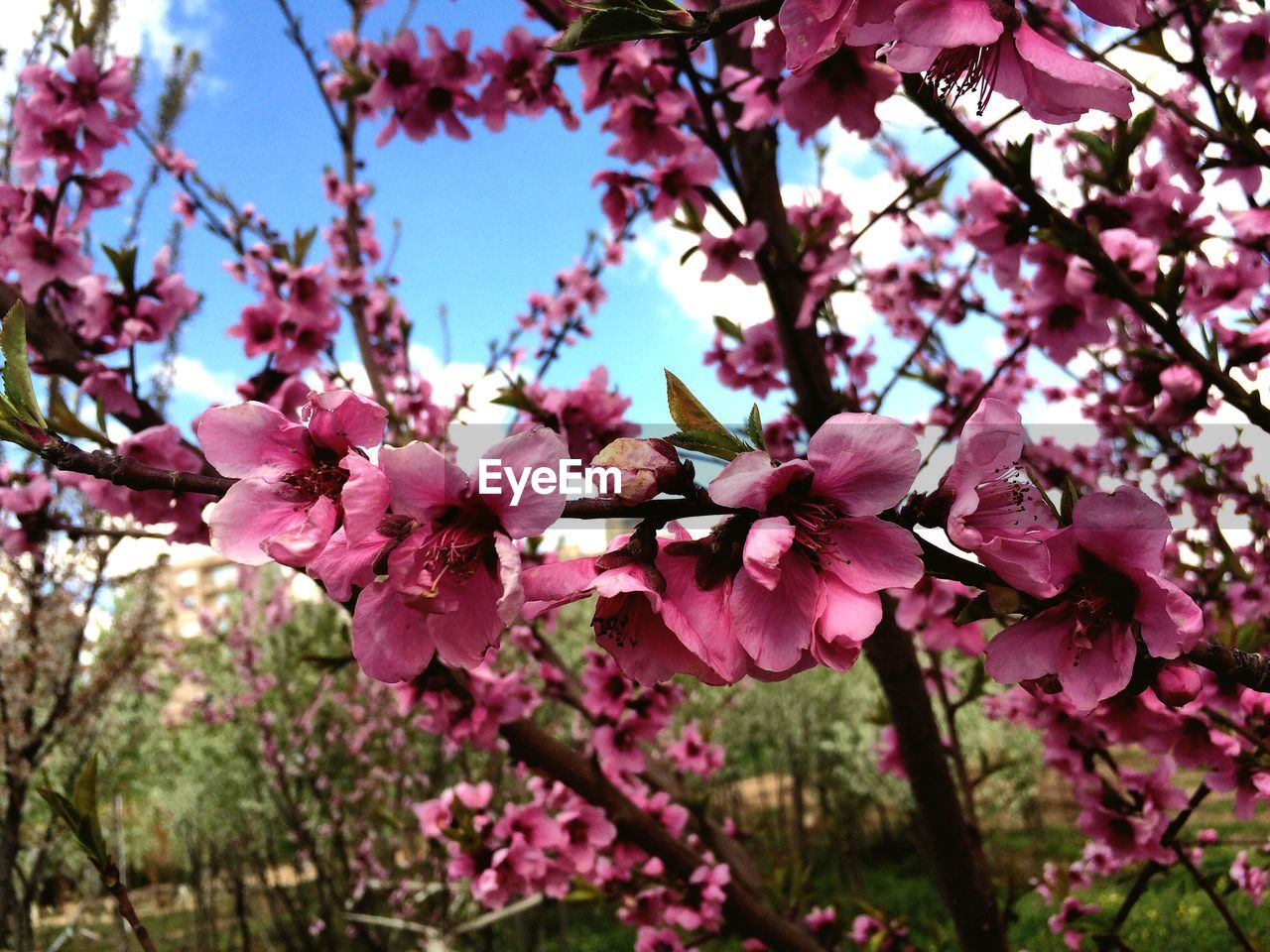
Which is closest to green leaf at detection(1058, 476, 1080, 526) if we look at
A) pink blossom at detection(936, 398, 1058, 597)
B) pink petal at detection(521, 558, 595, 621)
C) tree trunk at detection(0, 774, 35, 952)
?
pink blossom at detection(936, 398, 1058, 597)

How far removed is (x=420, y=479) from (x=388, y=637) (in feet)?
0.47

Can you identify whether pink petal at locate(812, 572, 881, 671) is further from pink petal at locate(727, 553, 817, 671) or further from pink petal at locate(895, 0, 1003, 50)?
pink petal at locate(895, 0, 1003, 50)

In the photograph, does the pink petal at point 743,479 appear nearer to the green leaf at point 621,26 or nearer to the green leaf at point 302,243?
the green leaf at point 621,26

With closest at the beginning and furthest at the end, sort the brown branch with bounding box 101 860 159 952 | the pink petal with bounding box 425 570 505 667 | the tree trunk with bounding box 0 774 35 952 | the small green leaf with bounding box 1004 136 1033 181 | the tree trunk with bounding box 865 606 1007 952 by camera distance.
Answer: the pink petal with bounding box 425 570 505 667
the brown branch with bounding box 101 860 159 952
the small green leaf with bounding box 1004 136 1033 181
the tree trunk with bounding box 865 606 1007 952
the tree trunk with bounding box 0 774 35 952

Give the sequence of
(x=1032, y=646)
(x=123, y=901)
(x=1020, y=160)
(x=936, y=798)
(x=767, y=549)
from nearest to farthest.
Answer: (x=767, y=549) → (x=1032, y=646) → (x=123, y=901) → (x=1020, y=160) → (x=936, y=798)

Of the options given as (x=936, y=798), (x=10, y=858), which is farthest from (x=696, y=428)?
(x=10, y=858)

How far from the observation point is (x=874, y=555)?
0.67 metres

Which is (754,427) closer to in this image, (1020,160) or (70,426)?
(1020,160)

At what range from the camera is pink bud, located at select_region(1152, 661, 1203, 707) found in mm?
708

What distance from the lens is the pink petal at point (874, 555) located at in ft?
2.11

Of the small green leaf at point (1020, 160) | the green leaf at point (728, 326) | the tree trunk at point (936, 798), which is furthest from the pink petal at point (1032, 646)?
the green leaf at point (728, 326)

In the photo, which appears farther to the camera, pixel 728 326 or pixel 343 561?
pixel 728 326

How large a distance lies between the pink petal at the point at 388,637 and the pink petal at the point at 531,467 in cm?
12

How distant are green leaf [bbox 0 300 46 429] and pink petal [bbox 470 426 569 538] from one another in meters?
0.40
